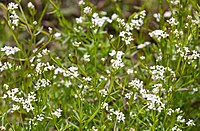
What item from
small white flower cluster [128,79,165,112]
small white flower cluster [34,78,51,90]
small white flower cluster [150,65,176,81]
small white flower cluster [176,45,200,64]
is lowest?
small white flower cluster [34,78,51,90]

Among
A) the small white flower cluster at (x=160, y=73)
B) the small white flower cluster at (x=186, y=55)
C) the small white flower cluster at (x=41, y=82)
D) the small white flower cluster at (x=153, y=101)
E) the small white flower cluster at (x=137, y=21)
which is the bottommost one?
the small white flower cluster at (x=41, y=82)

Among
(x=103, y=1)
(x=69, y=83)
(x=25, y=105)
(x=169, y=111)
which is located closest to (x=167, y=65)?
(x=169, y=111)

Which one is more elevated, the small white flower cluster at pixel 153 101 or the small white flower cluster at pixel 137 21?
the small white flower cluster at pixel 137 21

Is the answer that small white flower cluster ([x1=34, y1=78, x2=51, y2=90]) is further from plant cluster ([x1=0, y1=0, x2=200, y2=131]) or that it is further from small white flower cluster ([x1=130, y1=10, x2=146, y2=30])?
small white flower cluster ([x1=130, y1=10, x2=146, y2=30])

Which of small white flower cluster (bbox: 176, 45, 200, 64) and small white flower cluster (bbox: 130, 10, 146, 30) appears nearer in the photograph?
small white flower cluster (bbox: 176, 45, 200, 64)

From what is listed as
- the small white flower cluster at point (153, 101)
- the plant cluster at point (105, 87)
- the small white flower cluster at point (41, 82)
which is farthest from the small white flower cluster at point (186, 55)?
the small white flower cluster at point (41, 82)

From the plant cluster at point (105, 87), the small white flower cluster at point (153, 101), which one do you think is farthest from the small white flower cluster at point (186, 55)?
the small white flower cluster at point (153, 101)

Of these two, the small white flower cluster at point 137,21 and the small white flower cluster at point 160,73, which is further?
the small white flower cluster at point 137,21

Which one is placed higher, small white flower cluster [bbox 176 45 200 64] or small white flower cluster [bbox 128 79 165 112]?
small white flower cluster [bbox 176 45 200 64]

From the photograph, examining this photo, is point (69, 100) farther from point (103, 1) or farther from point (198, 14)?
point (103, 1)

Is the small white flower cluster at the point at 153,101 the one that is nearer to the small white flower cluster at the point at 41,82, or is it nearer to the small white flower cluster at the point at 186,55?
the small white flower cluster at the point at 186,55

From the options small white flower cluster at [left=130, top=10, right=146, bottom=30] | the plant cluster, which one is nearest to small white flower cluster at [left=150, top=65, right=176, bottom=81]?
the plant cluster
